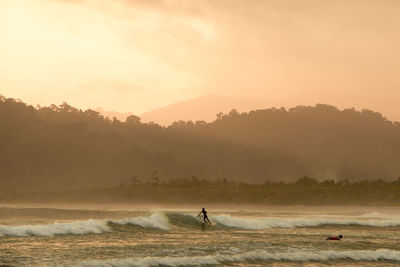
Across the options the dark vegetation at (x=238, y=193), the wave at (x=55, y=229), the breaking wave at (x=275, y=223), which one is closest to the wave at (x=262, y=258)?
the wave at (x=55, y=229)

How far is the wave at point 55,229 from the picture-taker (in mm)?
43688

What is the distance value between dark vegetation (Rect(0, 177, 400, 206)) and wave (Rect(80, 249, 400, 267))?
90.0 m

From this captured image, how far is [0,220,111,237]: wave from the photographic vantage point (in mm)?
43688

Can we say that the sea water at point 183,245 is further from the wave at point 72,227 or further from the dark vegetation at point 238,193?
the dark vegetation at point 238,193

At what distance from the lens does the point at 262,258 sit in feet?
120

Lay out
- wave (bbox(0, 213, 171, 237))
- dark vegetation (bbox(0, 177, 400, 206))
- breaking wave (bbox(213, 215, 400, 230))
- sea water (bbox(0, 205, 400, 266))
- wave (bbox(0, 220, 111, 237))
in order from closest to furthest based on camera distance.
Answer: sea water (bbox(0, 205, 400, 266))
wave (bbox(0, 220, 111, 237))
wave (bbox(0, 213, 171, 237))
breaking wave (bbox(213, 215, 400, 230))
dark vegetation (bbox(0, 177, 400, 206))

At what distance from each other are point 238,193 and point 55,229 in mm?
102390

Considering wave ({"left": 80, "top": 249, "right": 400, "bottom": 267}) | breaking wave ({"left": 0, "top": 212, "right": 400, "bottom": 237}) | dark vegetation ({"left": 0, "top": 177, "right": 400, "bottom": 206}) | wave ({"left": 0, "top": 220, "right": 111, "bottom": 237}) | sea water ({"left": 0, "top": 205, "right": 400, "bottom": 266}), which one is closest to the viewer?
wave ({"left": 80, "top": 249, "right": 400, "bottom": 267})

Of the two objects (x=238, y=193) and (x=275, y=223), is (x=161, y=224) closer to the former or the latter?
(x=275, y=223)

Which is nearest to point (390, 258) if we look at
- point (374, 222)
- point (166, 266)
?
point (166, 266)

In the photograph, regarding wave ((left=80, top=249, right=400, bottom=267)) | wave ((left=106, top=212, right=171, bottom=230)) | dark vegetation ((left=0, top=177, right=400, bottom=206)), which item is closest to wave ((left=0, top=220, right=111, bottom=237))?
wave ((left=106, top=212, right=171, bottom=230))

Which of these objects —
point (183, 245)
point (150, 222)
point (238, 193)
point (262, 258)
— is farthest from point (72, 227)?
point (238, 193)

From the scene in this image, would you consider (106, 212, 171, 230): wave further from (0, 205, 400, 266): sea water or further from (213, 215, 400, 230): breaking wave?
(213, 215, 400, 230): breaking wave

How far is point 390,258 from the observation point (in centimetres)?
3878
